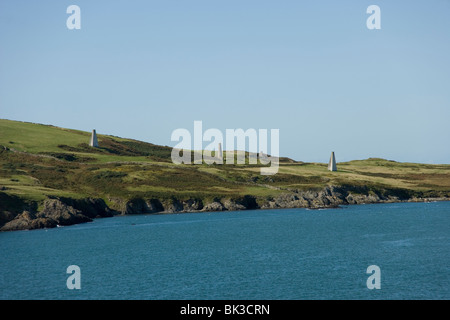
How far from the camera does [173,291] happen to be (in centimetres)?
4716

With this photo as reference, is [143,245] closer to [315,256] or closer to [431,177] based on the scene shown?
[315,256]

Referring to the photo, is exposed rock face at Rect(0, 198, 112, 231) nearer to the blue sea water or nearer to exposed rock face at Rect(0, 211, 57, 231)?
exposed rock face at Rect(0, 211, 57, 231)

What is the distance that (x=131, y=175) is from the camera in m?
140

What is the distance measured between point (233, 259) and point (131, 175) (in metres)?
82.0

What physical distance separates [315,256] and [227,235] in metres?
21.6

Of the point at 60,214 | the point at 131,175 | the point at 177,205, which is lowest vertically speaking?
the point at 60,214

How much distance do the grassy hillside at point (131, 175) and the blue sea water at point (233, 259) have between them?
22193mm

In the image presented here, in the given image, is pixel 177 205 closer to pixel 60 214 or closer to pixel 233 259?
pixel 60 214

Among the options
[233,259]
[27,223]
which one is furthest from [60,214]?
[233,259]

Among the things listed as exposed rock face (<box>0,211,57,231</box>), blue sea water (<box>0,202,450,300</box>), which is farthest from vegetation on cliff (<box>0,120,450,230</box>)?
blue sea water (<box>0,202,450,300</box>)

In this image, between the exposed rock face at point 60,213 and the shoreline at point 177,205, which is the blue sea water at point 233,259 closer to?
the exposed rock face at point 60,213

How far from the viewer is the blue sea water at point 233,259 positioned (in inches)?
1854

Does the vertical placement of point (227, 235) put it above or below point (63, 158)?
below
